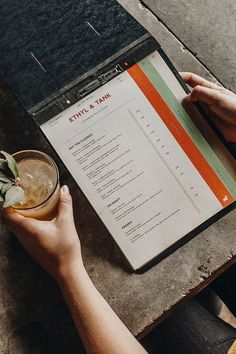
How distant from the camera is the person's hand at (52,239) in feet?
3.26

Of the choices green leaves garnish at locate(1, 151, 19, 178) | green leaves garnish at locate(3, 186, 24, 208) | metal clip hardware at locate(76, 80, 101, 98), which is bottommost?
green leaves garnish at locate(3, 186, 24, 208)

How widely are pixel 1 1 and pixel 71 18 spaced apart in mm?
174

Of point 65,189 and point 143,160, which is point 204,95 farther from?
point 65,189

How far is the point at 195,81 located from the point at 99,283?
54cm

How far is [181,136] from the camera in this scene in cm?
108

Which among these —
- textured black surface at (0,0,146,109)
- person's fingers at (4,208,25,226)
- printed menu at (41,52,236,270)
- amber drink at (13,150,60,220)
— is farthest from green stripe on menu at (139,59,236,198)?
person's fingers at (4,208,25,226)

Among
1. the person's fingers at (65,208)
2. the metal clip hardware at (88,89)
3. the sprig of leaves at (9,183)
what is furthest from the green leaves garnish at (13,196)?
the metal clip hardware at (88,89)

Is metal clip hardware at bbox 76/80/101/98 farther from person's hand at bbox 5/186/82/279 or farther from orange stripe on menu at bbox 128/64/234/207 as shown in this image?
person's hand at bbox 5/186/82/279

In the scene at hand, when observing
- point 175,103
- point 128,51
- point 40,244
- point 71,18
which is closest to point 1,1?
point 71,18

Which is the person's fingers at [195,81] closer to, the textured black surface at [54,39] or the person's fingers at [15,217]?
the textured black surface at [54,39]

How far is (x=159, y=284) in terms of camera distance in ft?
3.44

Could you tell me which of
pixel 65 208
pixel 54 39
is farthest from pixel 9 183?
pixel 54 39

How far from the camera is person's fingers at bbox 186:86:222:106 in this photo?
1.08m

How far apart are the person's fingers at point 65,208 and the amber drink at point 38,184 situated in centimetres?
1
